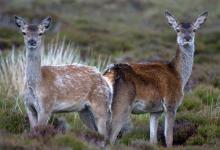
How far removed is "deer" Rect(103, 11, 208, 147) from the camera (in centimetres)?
1159

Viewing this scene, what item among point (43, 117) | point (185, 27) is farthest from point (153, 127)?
point (43, 117)

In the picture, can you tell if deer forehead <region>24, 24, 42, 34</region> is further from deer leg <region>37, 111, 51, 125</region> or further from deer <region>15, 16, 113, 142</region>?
deer leg <region>37, 111, 51, 125</region>

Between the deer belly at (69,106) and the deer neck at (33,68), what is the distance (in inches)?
20.3

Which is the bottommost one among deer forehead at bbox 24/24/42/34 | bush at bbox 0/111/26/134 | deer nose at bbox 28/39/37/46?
bush at bbox 0/111/26/134

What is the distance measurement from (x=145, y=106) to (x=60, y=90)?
1.56 metres

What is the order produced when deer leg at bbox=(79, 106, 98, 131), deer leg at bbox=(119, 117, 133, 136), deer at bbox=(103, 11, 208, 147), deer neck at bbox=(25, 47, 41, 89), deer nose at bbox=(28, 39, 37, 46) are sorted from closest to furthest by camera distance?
1. deer neck at bbox=(25, 47, 41, 89)
2. deer nose at bbox=(28, 39, 37, 46)
3. deer at bbox=(103, 11, 208, 147)
4. deer leg at bbox=(79, 106, 98, 131)
5. deer leg at bbox=(119, 117, 133, 136)

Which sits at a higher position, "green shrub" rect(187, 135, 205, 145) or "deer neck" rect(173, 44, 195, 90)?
"deer neck" rect(173, 44, 195, 90)

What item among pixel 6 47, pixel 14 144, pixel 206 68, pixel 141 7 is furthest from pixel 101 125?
pixel 141 7

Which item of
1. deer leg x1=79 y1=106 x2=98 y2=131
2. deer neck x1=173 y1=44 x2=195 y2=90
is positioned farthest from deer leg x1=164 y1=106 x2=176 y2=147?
deer leg x1=79 y1=106 x2=98 y2=131

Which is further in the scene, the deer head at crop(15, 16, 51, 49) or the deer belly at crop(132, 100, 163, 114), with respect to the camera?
the deer belly at crop(132, 100, 163, 114)

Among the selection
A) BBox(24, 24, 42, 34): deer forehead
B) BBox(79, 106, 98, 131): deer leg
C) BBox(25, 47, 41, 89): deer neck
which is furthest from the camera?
BBox(79, 106, 98, 131): deer leg

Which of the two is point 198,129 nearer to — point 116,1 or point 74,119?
point 74,119

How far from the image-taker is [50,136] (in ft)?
32.3

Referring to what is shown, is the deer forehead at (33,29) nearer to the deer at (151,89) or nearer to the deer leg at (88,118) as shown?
the deer at (151,89)
